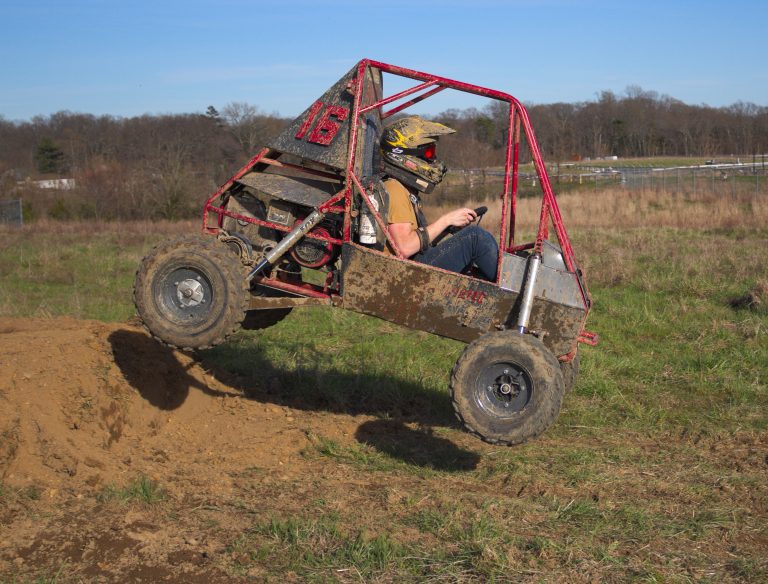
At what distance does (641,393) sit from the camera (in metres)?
8.41

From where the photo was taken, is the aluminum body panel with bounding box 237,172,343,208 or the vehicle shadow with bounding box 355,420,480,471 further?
the vehicle shadow with bounding box 355,420,480,471

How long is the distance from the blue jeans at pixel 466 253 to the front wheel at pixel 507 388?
76 centimetres

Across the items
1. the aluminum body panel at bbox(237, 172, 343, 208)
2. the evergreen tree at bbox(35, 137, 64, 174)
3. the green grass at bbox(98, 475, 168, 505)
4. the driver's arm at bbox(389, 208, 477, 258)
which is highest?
the evergreen tree at bbox(35, 137, 64, 174)

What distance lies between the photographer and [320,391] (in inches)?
330

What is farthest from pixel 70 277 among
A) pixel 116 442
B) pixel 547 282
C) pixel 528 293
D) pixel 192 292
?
pixel 528 293

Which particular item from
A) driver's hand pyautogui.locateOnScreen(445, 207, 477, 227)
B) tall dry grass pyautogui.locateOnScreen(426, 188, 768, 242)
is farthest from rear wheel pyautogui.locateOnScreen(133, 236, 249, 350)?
tall dry grass pyautogui.locateOnScreen(426, 188, 768, 242)

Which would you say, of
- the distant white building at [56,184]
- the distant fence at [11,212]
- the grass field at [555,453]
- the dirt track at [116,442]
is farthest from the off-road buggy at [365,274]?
the distant white building at [56,184]

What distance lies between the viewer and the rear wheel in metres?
5.70

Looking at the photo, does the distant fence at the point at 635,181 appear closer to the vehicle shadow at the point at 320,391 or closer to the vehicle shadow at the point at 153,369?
the vehicle shadow at the point at 320,391

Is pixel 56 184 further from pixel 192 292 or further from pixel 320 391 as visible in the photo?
pixel 192 292

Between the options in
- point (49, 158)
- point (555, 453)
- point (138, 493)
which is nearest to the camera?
point (138, 493)

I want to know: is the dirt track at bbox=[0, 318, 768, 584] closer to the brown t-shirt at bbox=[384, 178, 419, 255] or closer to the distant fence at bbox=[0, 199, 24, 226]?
the brown t-shirt at bbox=[384, 178, 419, 255]

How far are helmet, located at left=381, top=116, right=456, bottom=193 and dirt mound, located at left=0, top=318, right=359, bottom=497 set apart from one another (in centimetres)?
228

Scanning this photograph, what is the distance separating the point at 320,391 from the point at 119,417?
2.10 meters
